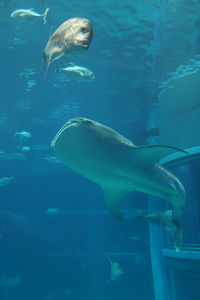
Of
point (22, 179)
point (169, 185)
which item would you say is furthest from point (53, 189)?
point (169, 185)

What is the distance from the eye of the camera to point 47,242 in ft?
57.4

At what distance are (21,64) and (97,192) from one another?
2718cm

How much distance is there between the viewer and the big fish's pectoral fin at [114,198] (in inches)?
139

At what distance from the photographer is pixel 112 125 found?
59.5 ft

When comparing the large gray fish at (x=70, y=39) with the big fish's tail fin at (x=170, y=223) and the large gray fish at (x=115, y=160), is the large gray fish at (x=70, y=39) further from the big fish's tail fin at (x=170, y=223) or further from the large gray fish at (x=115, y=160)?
the big fish's tail fin at (x=170, y=223)

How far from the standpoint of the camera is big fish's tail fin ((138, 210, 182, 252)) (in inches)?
131

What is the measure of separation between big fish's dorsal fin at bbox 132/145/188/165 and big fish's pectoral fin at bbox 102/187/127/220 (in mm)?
720

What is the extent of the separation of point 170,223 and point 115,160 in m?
1.22

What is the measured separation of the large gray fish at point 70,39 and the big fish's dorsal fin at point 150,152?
101 centimetres

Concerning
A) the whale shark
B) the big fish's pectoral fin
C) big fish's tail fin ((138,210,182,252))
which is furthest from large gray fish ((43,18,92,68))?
big fish's tail fin ((138,210,182,252))

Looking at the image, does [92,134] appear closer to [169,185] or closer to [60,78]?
[169,185]

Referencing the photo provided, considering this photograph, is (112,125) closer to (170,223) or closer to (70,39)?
(170,223)

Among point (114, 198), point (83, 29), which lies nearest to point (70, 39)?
point (83, 29)

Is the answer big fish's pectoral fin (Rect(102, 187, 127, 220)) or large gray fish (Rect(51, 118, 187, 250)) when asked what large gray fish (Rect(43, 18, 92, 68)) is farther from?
big fish's pectoral fin (Rect(102, 187, 127, 220))
